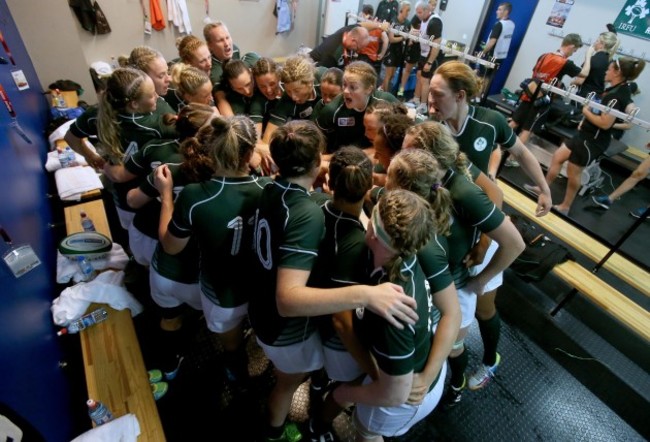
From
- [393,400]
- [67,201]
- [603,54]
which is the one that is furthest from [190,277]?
[603,54]

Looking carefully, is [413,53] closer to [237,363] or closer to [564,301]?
[564,301]

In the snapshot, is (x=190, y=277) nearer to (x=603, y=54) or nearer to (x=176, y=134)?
(x=176, y=134)

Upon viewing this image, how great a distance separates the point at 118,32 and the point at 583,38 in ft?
24.7

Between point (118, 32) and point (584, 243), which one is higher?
point (118, 32)

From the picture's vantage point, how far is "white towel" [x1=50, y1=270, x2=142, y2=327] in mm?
1967

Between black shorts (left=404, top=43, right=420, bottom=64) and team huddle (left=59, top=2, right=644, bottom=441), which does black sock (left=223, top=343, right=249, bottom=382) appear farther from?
black shorts (left=404, top=43, right=420, bottom=64)

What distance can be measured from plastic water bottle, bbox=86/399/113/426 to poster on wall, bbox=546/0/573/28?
7842 millimetres

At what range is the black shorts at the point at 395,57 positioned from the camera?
634 centimetres

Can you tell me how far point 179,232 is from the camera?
141 cm

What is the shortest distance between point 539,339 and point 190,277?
2566 millimetres

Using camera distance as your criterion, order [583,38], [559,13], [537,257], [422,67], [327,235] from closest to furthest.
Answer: [327,235], [537,257], [583,38], [559,13], [422,67]

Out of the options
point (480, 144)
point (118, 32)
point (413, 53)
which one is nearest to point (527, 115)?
point (480, 144)

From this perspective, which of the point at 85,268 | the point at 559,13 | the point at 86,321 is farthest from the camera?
the point at 559,13

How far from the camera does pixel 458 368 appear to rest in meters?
1.99
